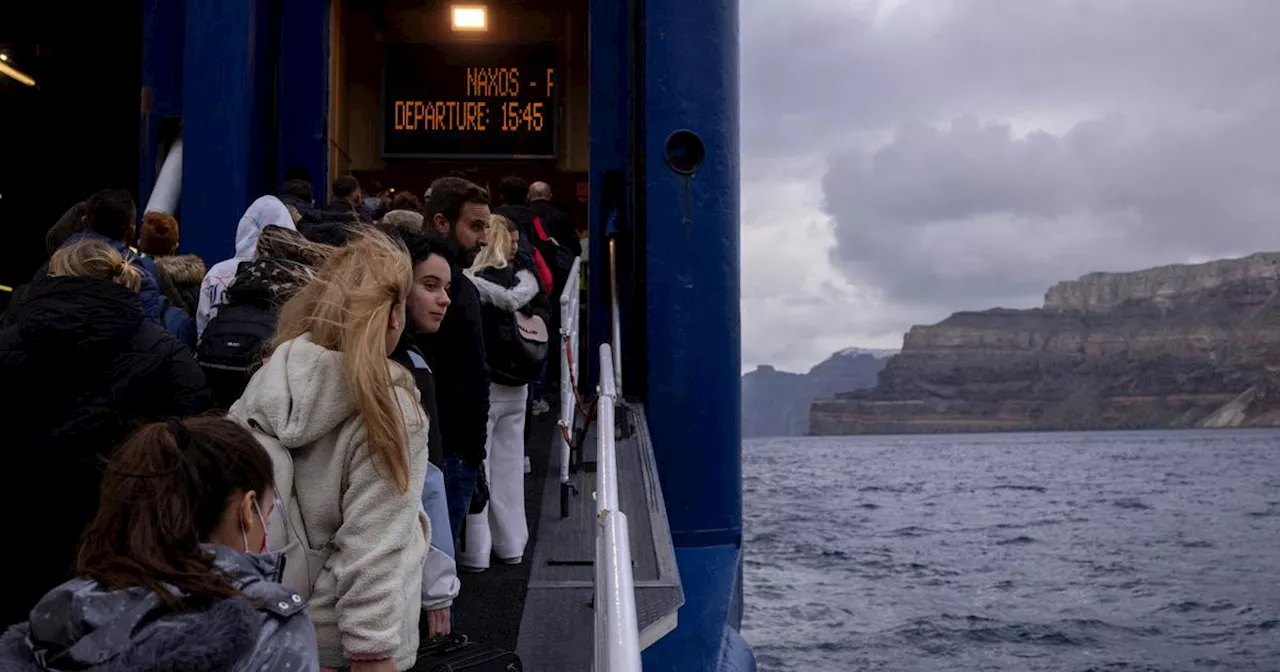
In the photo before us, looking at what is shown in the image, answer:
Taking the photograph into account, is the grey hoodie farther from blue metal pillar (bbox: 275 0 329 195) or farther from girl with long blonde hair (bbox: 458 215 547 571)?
blue metal pillar (bbox: 275 0 329 195)

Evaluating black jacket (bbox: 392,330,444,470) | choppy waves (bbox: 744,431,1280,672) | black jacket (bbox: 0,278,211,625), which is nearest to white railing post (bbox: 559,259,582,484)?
black jacket (bbox: 0,278,211,625)

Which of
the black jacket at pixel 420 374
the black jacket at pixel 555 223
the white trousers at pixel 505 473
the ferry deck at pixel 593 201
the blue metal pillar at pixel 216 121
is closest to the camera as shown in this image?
the black jacket at pixel 420 374

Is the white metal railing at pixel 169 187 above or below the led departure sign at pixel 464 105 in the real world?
below

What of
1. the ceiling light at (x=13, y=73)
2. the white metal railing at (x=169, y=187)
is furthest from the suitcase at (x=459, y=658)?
the ceiling light at (x=13, y=73)

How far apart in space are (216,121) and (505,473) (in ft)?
12.1

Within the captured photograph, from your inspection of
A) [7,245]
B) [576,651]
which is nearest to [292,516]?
[576,651]

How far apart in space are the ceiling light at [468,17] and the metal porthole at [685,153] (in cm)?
522

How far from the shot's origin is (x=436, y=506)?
312 cm

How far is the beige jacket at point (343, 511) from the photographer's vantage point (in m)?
2.51

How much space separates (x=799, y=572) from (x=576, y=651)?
51.7 m

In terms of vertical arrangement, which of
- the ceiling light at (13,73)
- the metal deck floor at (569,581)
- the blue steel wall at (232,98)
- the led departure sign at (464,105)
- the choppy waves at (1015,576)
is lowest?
the choppy waves at (1015,576)

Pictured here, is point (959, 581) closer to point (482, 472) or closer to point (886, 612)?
point (886, 612)

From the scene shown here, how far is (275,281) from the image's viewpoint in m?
3.85

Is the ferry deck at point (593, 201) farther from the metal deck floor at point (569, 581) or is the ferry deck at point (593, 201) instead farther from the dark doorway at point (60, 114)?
the dark doorway at point (60, 114)
